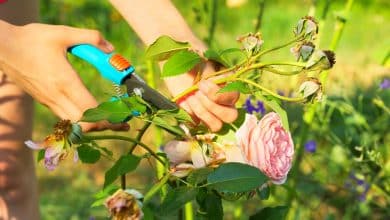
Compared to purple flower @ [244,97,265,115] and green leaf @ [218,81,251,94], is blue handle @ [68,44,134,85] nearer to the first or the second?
green leaf @ [218,81,251,94]

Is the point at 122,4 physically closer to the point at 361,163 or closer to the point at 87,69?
the point at 361,163

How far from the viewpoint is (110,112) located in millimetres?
1099

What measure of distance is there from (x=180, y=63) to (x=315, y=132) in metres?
1.53

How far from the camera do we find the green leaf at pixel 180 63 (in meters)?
1.16

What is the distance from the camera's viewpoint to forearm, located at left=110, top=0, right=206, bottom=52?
1.37 meters

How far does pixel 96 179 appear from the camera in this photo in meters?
2.76

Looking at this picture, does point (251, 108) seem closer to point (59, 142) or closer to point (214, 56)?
point (214, 56)

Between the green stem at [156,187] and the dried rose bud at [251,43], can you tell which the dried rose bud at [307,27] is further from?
the green stem at [156,187]

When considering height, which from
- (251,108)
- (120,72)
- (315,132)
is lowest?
(315,132)

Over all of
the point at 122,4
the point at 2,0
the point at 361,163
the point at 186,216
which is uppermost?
the point at 122,4

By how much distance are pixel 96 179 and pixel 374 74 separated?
1515 millimetres

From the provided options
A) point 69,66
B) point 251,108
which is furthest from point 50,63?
point 251,108

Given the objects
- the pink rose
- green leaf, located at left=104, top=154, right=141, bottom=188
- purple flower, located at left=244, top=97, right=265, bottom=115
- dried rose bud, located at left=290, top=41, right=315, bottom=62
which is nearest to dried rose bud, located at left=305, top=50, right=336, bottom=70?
dried rose bud, located at left=290, top=41, right=315, bottom=62

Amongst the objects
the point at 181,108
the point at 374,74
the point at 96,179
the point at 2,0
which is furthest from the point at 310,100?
the point at 374,74
